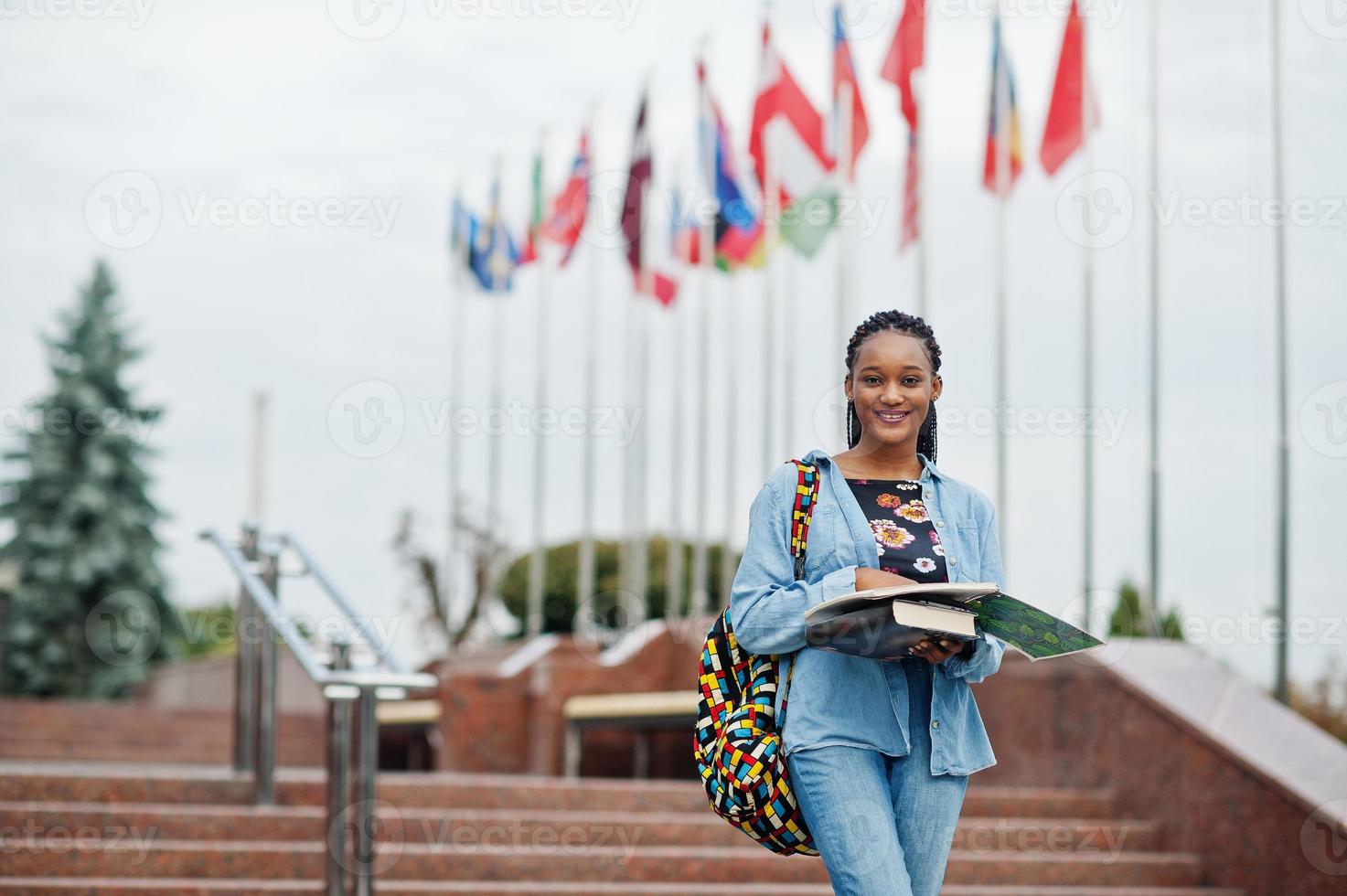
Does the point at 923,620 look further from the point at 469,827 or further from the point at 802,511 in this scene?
the point at 469,827

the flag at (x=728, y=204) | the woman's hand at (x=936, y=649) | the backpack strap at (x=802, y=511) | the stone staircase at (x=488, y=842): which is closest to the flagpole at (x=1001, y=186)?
the flag at (x=728, y=204)

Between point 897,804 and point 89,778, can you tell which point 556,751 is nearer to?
point 89,778

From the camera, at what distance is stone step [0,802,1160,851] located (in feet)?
22.5

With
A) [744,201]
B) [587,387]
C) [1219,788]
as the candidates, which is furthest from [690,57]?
[1219,788]

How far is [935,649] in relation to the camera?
313cm

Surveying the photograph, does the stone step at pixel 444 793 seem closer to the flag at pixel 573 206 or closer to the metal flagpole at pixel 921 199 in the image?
the metal flagpole at pixel 921 199

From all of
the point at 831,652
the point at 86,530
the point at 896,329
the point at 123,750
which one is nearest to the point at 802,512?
the point at 831,652

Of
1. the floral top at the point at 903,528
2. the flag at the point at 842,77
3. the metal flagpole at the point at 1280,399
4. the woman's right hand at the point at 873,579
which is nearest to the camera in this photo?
the woman's right hand at the point at 873,579

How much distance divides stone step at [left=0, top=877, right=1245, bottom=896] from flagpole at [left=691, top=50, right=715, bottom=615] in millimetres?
9273

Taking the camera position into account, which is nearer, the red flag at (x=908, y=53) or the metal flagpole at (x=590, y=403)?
the red flag at (x=908, y=53)

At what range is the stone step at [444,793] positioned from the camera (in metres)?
7.18

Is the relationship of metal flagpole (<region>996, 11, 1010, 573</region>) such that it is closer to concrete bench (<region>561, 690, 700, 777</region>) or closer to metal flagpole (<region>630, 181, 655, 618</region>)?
concrete bench (<region>561, 690, 700, 777</region>)

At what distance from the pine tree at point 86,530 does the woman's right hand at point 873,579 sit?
25.1 metres

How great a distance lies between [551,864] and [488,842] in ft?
1.45
